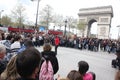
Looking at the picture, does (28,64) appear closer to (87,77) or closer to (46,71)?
(87,77)

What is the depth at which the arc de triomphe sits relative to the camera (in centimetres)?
8806

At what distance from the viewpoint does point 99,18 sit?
91.6 metres

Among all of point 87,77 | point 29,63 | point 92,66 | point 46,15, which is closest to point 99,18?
point 46,15

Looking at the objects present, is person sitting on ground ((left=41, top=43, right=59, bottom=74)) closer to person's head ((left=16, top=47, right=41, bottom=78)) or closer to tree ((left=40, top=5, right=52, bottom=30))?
person's head ((left=16, top=47, right=41, bottom=78))

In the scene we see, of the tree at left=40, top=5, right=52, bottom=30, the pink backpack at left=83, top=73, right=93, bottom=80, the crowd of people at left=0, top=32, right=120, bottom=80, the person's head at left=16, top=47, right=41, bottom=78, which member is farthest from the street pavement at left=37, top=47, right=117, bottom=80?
the tree at left=40, top=5, right=52, bottom=30

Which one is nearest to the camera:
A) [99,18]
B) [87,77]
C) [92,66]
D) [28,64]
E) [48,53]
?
[28,64]

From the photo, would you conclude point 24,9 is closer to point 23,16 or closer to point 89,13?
point 23,16

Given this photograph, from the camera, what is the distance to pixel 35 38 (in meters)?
29.2

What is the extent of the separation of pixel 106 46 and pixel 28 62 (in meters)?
30.5

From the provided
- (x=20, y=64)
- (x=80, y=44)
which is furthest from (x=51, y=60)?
(x=80, y=44)

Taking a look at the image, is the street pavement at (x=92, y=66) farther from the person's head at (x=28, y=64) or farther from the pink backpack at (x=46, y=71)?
the person's head at (x=28, y=64)

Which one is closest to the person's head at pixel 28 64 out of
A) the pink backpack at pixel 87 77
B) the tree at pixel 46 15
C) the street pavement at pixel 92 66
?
the pink backpack at pixel 87 77

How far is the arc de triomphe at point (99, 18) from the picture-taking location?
88062 mm

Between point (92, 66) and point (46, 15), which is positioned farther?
point (46, 15)
